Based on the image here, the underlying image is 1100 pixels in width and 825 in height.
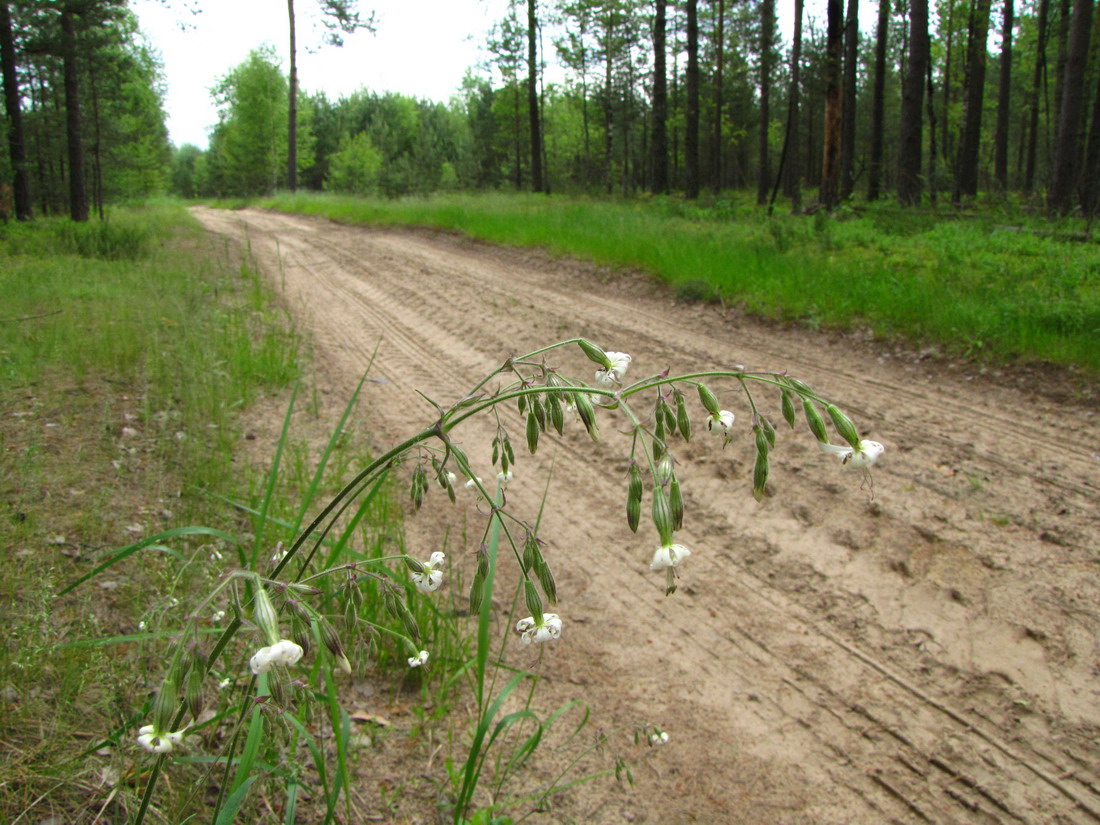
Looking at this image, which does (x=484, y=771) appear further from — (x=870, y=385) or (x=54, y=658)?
(x=870, y=385)

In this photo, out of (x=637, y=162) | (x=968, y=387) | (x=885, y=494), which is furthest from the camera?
(x=637, y=162)

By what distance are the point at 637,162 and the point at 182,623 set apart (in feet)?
156

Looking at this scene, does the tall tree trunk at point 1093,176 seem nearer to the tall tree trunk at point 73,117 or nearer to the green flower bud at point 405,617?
the green flower bud at point 405,617

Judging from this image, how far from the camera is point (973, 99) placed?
63.2 feet

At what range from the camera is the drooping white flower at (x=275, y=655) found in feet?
3.14

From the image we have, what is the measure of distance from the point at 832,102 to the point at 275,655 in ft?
51.1

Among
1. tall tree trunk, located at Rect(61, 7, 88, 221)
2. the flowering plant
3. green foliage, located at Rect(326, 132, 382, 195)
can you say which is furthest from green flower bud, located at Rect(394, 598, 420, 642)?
green foliage, located at Rect(326, 132, 382, 195)

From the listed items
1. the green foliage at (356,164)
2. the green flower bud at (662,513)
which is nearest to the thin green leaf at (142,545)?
the green flower bud at (662,513)

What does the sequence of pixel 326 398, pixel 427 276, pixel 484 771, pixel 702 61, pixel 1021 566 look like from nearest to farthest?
pixel 484 771
pixel 1021 566
pixel 326 398
pixel 427 276
pixel 702 61

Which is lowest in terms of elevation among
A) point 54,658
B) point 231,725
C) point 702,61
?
point 231,725

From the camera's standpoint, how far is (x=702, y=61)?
35.9 metres

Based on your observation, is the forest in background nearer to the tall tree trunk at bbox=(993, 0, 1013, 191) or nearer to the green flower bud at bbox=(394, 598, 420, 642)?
the tall tree trunk at bbox=(993, 0, 1013, 191)

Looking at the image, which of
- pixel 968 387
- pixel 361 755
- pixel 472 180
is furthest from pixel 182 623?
pixel 472 180

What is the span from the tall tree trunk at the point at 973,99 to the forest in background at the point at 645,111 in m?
0.08
